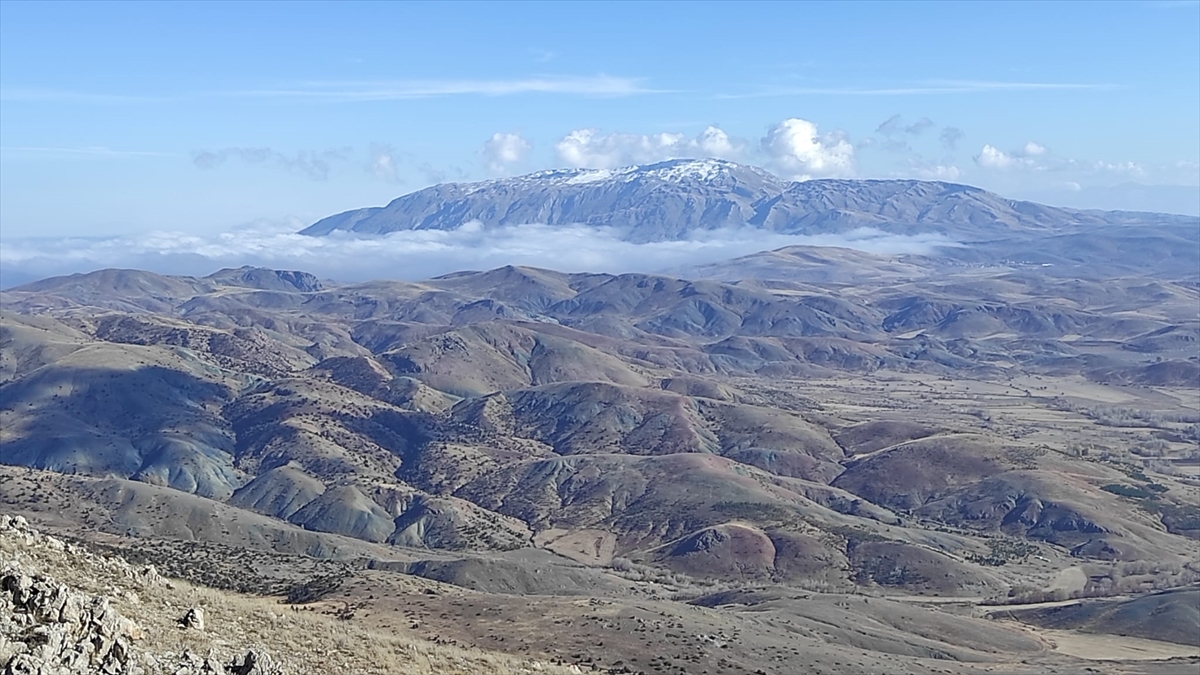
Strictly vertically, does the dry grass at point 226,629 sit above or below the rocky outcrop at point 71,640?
below

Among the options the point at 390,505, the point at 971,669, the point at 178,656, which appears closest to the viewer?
the point at 178,656

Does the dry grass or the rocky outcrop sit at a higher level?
the rocky outcrop

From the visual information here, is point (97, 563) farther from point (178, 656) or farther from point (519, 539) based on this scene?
point (519, 539)

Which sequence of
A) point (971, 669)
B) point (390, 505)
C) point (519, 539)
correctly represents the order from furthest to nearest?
1. point (390, 505)
2. point (519, 539)
3. point (971, 669)

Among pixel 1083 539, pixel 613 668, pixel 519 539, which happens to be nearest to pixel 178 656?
pixel 613 668

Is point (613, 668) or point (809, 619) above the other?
point (613, 668)

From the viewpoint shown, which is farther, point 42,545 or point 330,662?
point 42,545

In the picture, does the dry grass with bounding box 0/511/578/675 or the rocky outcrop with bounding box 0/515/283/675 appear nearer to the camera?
the rocky outcrop with bounding box 0/515/283/675

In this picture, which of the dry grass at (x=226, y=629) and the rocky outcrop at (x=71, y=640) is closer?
the rocky outcrop at (x=71, y=640)

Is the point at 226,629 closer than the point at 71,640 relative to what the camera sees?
No

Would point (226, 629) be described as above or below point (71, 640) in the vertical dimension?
below

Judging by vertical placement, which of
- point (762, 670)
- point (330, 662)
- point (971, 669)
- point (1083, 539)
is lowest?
point (1083, 539)
